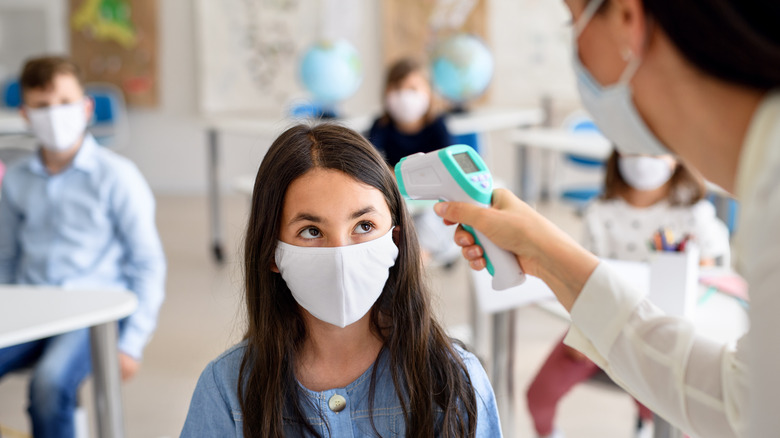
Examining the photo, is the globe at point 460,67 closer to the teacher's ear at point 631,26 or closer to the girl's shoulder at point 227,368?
the girl's shoulder at point 227,368

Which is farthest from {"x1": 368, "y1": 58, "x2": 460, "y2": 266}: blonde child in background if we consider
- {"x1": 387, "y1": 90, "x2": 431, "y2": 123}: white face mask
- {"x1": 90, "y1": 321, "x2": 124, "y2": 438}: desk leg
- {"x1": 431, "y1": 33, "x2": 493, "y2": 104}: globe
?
{"x1": 90, "y1": 321, "x2": 124, "y2": 438}: desk leg

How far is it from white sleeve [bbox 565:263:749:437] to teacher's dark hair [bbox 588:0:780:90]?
1.04 ft

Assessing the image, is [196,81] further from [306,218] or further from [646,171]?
[306,218]

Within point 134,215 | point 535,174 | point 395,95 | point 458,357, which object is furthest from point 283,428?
point 535,174

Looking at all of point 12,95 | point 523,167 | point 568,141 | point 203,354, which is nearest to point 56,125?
point 203,354

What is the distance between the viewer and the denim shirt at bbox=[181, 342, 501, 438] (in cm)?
117

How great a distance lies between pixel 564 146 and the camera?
3762 millimetres

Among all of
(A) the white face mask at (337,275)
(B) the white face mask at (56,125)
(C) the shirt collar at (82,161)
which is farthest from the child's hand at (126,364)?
(A) the white face mask at (337,275)

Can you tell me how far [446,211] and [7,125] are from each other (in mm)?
4271

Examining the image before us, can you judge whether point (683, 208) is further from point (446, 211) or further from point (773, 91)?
point (773, 91)

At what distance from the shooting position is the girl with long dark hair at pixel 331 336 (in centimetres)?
117

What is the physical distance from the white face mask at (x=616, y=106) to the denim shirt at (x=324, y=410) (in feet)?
1.85

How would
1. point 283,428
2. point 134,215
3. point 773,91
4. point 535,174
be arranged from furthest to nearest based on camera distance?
point 535,174, point 134,215, point 283,428, point 773,91

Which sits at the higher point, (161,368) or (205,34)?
(205,34)
